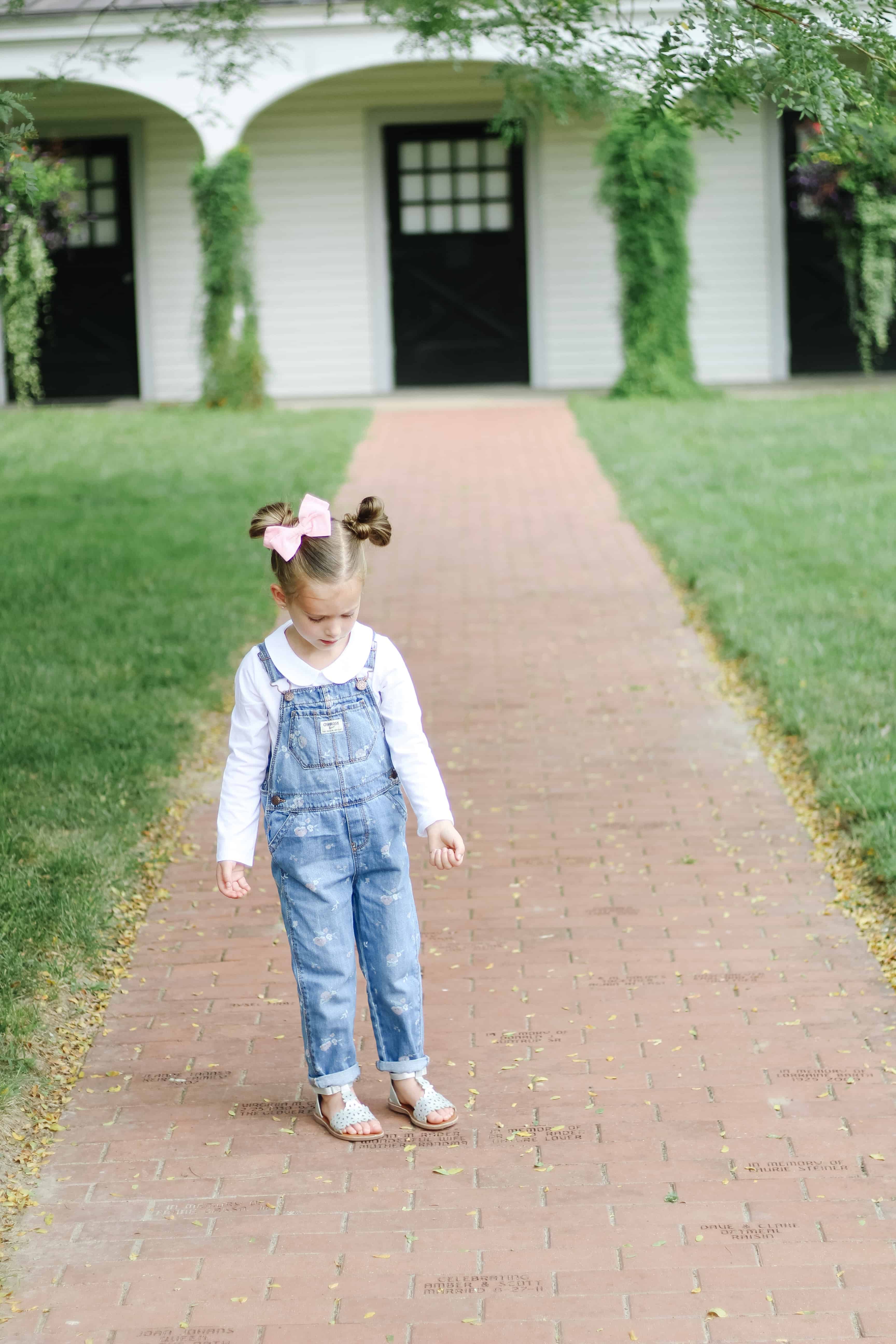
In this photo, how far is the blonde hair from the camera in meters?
3.05

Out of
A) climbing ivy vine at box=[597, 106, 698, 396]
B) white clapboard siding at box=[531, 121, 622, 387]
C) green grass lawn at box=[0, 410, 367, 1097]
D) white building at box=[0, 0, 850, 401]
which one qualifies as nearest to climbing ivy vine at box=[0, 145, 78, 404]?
white building at box=[0, 0, 850, 401]

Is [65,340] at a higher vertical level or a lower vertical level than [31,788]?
higher

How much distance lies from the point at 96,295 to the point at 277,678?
601 inches

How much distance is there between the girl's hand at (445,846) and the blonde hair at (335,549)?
55cm

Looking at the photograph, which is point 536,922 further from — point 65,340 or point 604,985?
point 65,340

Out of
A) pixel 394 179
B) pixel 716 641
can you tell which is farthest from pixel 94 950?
pixel 394 179

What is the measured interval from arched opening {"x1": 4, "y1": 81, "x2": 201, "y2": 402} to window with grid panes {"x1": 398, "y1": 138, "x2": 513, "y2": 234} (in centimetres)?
233

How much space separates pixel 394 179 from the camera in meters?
17.0

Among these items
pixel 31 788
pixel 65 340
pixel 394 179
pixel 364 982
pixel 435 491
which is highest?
pixel 394 179

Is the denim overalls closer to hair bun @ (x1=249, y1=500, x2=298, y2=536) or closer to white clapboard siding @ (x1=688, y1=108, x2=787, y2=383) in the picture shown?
hair bun @ (x1=249, y1=500, x2=298, y2=536)

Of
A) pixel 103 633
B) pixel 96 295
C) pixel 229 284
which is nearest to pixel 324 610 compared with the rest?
pixel 103 633

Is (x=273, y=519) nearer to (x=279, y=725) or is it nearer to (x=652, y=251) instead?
(x=279, y=725)

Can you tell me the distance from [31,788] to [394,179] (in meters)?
13.1

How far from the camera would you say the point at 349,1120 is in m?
3.33
